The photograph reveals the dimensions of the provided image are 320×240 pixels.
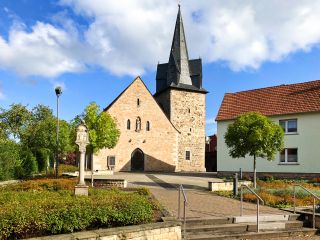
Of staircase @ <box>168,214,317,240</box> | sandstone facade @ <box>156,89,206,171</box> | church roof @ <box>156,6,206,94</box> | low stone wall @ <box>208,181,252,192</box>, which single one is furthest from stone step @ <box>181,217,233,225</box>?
church roof @ <box>156,6,206,94</box>

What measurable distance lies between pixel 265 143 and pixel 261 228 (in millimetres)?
9168

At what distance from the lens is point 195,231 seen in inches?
413

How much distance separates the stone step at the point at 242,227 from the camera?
34.8 ft

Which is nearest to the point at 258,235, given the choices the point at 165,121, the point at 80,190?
the point at 80,190

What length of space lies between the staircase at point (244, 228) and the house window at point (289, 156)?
17.3 meters

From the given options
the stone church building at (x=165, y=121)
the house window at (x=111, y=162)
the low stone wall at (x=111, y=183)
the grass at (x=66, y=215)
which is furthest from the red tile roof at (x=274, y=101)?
the grass at (x=66, y=215)

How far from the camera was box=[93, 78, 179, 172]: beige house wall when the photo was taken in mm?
39562

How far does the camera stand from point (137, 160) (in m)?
40.7

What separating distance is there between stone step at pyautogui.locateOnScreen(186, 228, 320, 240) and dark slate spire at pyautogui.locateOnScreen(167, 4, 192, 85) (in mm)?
35319

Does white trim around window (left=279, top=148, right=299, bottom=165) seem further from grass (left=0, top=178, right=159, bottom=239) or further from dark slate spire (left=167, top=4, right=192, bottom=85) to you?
grass (left=0, top=178, right=159, bottom=239)

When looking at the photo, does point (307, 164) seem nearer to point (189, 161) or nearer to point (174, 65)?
point (189, 161)

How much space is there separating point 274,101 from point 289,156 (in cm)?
511

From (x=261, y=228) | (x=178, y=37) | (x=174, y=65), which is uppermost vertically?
(x=178, y=37)

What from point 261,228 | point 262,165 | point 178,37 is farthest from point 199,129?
point 261,228
